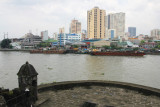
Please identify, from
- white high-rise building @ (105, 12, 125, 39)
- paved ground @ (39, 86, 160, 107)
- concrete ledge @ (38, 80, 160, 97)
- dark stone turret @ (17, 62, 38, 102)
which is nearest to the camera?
dark stone turret @ (17, 62, 38, 102)

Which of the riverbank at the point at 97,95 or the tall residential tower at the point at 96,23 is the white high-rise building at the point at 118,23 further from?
the riverbank at the point at 97,95

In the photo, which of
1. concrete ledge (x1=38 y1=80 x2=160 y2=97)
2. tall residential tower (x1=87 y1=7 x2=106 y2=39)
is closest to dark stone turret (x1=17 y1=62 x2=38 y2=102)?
concrete ledge (x1=38 y1=80 x2=160 y2=97)

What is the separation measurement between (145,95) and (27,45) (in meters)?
98.6

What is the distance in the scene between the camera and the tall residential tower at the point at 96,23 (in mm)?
98375

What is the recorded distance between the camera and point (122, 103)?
17.6ft

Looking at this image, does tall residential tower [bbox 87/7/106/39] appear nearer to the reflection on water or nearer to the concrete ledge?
the reflection on water

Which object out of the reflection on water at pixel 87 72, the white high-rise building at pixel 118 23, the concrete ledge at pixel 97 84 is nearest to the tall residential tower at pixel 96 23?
the white high-rise building at pixel 118 23

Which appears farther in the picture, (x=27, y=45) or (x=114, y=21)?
(x=114, y=21)

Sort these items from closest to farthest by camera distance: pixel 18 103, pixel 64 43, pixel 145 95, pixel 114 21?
pixel 18 103 < pixel 145 95 < pixel 64 43 < pixel 114 21

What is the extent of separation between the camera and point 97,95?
6.16 m

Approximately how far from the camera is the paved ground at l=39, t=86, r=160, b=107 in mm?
5230

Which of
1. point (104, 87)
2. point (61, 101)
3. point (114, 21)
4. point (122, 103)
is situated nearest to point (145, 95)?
point (122, 103)

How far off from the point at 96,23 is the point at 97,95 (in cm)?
9571

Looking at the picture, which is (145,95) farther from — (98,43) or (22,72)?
(98,43)
